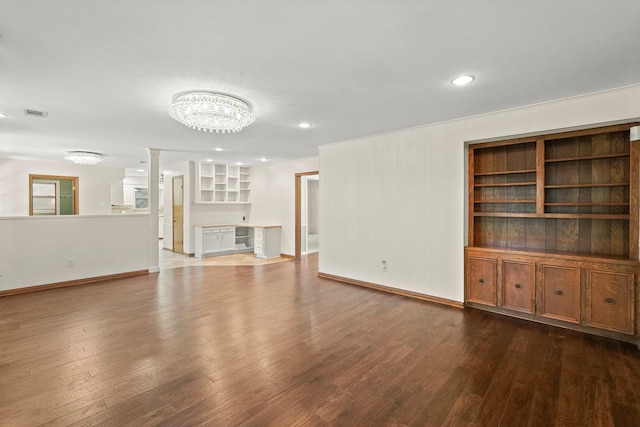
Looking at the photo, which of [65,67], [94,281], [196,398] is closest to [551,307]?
[196,398]

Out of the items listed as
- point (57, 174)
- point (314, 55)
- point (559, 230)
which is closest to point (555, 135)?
point (559, 230)

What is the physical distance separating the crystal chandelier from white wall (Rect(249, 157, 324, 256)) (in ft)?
12.9

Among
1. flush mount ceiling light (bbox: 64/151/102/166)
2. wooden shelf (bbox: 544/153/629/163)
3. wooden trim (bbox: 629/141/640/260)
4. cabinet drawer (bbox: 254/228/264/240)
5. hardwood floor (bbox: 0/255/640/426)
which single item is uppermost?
flush mount ceiling light (bbox: 64/151/102/166)

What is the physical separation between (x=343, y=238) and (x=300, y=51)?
3.55 meters

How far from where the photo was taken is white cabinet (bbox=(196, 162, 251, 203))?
26.5 feet

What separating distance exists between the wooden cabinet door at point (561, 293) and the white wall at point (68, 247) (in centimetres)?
636

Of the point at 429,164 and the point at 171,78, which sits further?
the point at 429,164

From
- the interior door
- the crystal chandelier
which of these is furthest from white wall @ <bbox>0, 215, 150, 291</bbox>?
the crystal chandelier

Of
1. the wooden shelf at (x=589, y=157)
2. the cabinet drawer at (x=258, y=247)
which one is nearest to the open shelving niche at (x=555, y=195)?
the wooden shelf at (x=589, y=157)

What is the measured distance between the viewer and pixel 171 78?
262 cm

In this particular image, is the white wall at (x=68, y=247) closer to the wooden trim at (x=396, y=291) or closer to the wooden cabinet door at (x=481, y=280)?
the wooden trim at (x=396, y=291)

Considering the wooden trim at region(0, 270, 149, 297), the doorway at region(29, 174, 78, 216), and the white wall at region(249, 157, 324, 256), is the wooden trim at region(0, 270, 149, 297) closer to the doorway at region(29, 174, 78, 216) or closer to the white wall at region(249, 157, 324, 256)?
the white wall at region(249, 157, 324, 256)

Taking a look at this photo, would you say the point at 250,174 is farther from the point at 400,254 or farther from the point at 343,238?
the point at 400,254

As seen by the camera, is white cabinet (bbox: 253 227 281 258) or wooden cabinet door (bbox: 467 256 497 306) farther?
white cabinet (bbox: 253 227 281 258)
